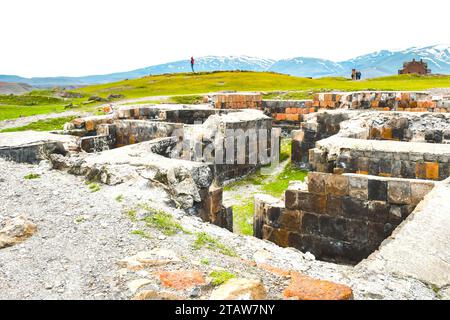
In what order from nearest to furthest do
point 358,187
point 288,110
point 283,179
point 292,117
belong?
point 358,187
point 283,179
point 292,117
point 288,110

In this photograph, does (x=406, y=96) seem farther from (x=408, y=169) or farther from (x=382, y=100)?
(x=408, y=169)

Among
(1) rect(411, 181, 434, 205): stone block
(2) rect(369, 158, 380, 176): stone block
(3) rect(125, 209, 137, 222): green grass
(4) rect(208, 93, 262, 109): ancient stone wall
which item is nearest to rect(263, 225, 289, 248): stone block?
(2) rect(369, 158, 380, 176): stone block

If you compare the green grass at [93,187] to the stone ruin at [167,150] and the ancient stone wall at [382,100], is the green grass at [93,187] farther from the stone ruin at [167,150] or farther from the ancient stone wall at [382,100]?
the ancient stone wall at [382,100]

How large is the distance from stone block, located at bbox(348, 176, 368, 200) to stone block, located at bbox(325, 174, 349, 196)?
0.21 ft

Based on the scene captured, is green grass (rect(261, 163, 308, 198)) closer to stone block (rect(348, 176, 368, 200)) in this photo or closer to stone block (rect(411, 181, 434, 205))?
stone block (rect(348, 176, 368, 200))

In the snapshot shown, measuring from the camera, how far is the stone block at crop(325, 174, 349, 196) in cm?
677

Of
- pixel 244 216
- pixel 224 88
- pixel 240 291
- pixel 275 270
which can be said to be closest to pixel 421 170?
pixel 244 216

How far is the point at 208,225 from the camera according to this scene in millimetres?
5281

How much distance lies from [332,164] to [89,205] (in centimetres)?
447

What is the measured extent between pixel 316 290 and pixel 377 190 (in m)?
3.47

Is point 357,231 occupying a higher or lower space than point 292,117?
lower

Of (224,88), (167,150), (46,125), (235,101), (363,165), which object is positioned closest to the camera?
(363,165)

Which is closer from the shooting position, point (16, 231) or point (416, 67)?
point (16, 231)

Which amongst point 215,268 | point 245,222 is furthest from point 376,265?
point 245,222
